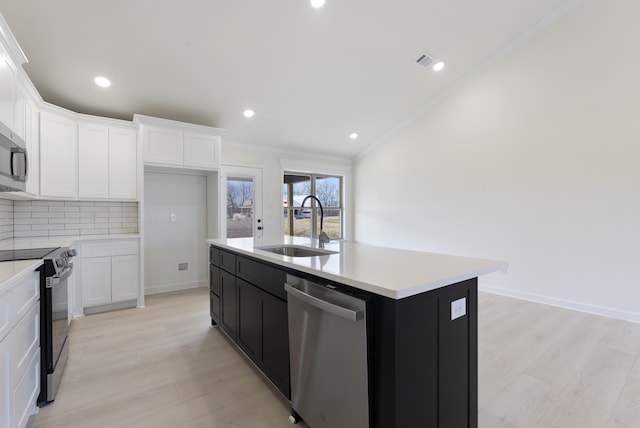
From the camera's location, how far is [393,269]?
143cm

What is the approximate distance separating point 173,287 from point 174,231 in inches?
33.3

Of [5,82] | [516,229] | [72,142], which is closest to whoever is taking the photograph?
[5,82]

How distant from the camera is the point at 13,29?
2.46 m

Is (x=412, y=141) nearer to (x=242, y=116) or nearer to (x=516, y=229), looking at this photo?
(x=516, y=229)

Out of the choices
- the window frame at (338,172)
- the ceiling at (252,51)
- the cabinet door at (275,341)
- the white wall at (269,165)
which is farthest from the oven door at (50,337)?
the window frame at (338,172)

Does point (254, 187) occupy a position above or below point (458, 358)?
above

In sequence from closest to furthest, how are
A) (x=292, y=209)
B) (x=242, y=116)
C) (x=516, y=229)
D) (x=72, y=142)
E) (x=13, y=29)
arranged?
(x=13, y=29)
(x=72, y=142)
(x=516, y=229)
(x=242, y=116)
(x=292, y=209)

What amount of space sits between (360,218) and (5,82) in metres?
5.38

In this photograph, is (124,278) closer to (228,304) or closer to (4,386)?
(228,304)

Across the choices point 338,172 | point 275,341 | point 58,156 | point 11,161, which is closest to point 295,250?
point 275,341

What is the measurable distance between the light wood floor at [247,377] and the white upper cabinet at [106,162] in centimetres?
150

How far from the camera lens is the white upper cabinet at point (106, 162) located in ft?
11.3

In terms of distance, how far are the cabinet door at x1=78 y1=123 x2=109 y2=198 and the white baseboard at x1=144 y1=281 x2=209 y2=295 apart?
1.48m

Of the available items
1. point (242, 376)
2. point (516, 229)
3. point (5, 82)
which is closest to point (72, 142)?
point (5, 82)
